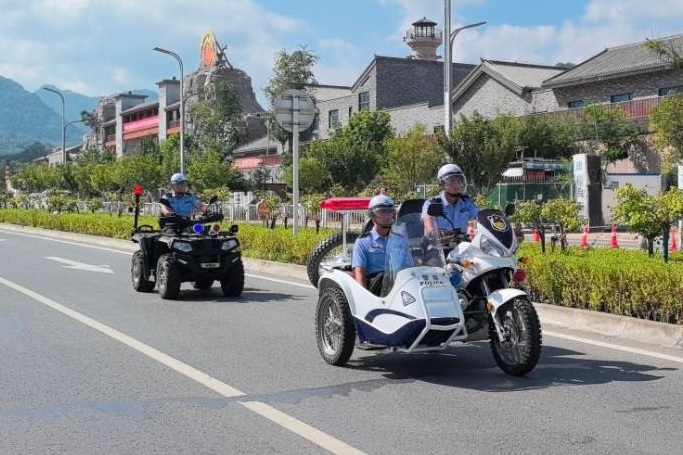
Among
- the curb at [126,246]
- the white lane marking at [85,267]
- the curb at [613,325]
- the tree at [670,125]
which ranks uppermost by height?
the tree at [670,125]

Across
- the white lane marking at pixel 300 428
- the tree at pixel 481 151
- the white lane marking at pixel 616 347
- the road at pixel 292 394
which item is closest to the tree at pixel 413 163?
the tree at pixel 481 151

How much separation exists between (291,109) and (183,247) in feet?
22.3

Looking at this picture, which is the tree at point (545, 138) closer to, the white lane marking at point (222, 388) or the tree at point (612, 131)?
the tree at point (612, 131)

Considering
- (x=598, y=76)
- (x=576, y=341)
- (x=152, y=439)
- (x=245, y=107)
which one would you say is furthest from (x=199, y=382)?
(x=245, y=107)

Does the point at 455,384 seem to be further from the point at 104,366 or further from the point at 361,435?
the point at 104,366

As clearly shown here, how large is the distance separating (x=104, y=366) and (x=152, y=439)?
2.52m

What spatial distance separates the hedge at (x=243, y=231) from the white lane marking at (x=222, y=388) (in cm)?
633

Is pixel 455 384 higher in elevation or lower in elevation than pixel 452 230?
lower

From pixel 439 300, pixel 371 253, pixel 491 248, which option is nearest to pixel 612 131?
pixel 371 253

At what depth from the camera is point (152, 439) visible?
5598 millimetres

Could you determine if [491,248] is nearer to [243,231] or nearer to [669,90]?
[243,231]

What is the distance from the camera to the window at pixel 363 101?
59281mm

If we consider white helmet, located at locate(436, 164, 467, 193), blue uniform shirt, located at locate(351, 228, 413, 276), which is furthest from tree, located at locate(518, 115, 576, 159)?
blue uniform shirt, located at locate(351, 228, 413, 276)

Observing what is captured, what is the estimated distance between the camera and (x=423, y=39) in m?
71.4
